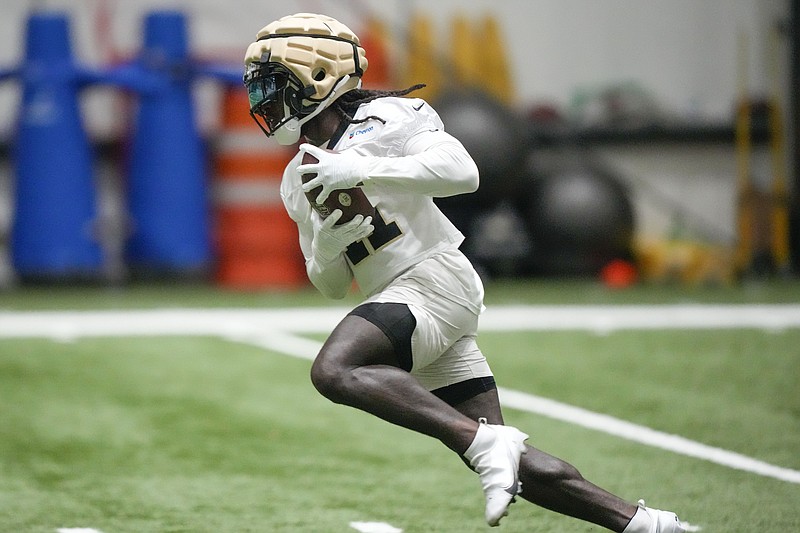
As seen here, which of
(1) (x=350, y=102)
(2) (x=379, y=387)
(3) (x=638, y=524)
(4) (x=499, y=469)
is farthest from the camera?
(1) (x=350, y=102)

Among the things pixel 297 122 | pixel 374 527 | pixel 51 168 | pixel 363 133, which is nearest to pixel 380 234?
pixel 363 133

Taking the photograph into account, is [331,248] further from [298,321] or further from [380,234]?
[298,321]

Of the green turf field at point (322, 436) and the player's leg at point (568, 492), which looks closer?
the player's leg at point (568, 492)

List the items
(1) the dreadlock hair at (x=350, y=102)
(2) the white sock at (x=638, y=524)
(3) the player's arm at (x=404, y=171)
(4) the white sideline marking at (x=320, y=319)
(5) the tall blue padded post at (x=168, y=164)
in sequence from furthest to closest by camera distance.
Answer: (5) the tall blue padded post at (x=168, y=164) < (4) the white sideline marking at (x=320, y=319) < (1) the dreadlock hair at (x=350, y=102) < (2) the white sock at (x=638, y=524) < (3) the player's arm at (x=404, y=171)

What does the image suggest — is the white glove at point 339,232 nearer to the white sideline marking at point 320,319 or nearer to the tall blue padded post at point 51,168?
the white sideline marking at point 320,319

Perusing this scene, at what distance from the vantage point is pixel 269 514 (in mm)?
4844

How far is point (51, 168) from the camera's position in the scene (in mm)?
12180

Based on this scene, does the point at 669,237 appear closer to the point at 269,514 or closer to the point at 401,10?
the point at 401,10

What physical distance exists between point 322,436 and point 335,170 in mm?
2875

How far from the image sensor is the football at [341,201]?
3.91 metres

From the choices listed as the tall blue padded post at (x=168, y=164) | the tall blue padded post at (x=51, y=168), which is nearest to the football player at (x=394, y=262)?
the tall blue padded post at (x=168, y=164)

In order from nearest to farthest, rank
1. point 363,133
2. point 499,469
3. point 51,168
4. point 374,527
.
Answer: point 499,469 → point 363,133 → point 374,527 → point 51,168

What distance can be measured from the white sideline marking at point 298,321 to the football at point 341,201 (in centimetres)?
456

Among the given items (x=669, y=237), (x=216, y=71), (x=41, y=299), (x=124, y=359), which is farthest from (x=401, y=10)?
(x=124, y=359)
